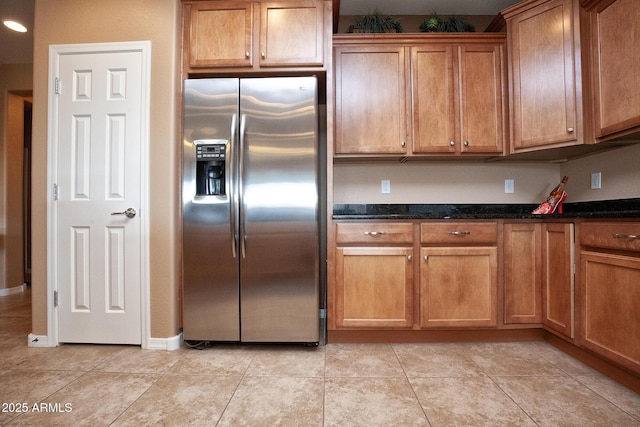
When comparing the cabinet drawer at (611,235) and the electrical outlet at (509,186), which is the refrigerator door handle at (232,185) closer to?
the cabinet drawer at (611,235)

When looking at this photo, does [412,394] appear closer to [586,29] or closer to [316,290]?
[316,290]

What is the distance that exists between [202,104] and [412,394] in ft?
6.94

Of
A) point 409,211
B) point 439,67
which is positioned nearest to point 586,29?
point 439,67

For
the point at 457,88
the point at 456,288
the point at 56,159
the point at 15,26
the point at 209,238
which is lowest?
the point at 456,288

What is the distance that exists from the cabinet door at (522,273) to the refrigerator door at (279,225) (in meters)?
1.32

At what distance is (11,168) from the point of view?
3.84 m

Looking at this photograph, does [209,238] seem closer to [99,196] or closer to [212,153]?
[212,153]

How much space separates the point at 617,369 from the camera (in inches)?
67.9

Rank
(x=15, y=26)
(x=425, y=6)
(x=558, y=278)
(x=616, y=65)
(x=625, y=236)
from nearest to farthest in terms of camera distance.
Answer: (x=625, y=236) → (x=616, y=65) → (x=558, y=278) → (x=425, y=6) → (x=15, y=26)

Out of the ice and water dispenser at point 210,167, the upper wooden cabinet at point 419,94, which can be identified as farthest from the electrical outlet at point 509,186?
the ice and water dispenser at point 210,167

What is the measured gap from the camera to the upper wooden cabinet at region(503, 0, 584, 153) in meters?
2.09

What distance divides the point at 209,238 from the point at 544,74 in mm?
2510

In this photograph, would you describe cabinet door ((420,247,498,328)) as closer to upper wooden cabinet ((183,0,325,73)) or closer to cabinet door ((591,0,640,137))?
cabinet door ((591,0,640,137))

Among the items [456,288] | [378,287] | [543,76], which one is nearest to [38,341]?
[378,287]
